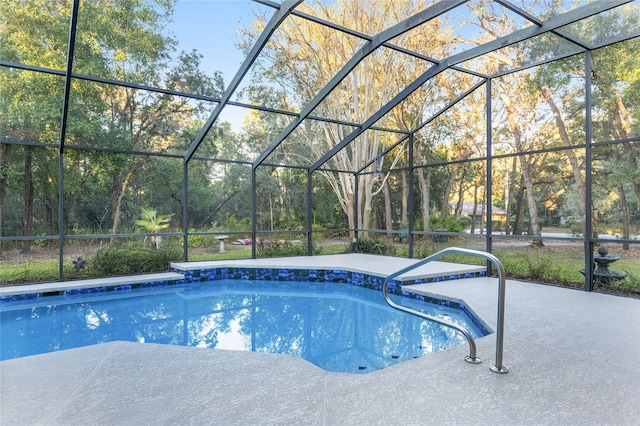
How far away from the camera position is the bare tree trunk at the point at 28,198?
7.62 meters

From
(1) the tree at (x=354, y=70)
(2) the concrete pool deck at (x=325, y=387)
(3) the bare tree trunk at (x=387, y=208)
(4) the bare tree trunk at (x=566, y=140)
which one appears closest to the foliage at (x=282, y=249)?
(1) the tree at (x=354, y=70)

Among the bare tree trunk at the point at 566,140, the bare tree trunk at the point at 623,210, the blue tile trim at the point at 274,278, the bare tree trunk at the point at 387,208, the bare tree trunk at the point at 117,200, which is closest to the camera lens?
the blue tile trim at the point at 274,278

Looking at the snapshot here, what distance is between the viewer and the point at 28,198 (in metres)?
7.75

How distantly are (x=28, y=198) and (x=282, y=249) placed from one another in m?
5.80

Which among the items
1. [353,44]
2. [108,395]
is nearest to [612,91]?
[353,44]

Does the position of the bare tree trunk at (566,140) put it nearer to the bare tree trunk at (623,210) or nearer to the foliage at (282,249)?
the bare tree trunk at (623,210)

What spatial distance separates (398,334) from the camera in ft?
15.0

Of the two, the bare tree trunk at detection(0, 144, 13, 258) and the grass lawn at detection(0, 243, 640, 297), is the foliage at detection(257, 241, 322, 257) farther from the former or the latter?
the bare tree trunk at detection(0, 144, 13, 258)

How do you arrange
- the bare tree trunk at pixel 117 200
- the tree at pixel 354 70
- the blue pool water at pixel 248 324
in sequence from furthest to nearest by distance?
the bare tree trunk at pixel 117 200 < the tree at pixel 354 70 < the blue pool water at pixel 248 324

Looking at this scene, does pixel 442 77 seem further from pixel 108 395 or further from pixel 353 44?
pixel 108 395

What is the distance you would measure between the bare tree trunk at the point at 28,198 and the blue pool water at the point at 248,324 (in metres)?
2.65

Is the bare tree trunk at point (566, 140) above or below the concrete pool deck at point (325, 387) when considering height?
above

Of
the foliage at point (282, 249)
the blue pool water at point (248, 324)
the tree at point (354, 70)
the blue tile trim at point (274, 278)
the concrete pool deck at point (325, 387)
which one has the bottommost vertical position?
the blue pool water at point (248, 324)

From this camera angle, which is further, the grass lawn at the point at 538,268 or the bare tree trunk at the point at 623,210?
the bare tree trunk at the point at 623,210
